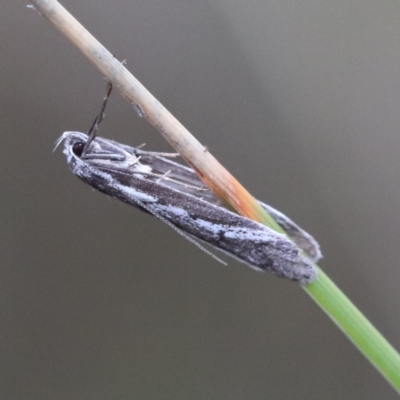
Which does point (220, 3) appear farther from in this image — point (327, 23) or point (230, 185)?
point (230, 185)

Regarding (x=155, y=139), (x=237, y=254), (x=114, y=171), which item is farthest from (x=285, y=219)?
(x=155, y=139)

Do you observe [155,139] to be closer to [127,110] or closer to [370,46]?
[127,110]

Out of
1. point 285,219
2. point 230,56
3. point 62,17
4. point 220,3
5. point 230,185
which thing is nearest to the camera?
point 62,17

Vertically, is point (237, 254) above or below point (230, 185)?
below

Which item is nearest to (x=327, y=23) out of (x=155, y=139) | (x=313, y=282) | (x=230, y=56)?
(x=230, y=56)

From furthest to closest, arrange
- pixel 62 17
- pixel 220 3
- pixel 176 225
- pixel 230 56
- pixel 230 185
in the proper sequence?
pixel 230 56 → pixel 220 3 → pixel 176 225 → pixel 230 185 → pixel 62 17

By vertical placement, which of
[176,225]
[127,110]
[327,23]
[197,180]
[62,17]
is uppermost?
[327,23]

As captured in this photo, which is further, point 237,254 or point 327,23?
point 327,23
